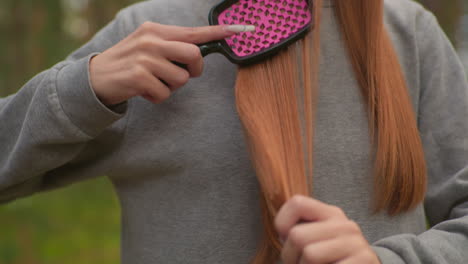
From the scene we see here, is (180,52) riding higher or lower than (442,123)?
higher

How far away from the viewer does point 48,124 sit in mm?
742

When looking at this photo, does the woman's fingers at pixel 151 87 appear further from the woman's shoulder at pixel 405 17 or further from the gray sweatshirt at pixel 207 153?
the woman's shoulder at pixel 405 17

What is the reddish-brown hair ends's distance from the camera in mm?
695

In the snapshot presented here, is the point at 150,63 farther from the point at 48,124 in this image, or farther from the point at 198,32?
the point at 48,124

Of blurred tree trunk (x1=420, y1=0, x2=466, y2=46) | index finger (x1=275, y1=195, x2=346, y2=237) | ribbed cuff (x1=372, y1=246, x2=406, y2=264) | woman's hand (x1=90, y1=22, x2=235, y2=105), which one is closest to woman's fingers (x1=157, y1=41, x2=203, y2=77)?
woman's hand (x1=90, y1=22, x2=235, y2=105)

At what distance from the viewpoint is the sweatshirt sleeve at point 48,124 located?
73 centimetres

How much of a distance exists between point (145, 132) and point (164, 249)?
21 cm

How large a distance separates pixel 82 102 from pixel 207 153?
8.5 inches

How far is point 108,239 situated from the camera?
9.28 feet

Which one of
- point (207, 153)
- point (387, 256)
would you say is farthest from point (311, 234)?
point (207, 153)

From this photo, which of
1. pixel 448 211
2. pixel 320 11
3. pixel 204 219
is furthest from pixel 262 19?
pixel 448 211

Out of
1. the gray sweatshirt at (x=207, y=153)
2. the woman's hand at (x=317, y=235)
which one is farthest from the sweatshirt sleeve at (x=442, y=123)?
the woman's hand at (x=317, y=235)

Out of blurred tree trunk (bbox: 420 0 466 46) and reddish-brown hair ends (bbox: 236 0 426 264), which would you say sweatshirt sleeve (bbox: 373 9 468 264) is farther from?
blurred tree trunk (bbox: 420 0 466 46)

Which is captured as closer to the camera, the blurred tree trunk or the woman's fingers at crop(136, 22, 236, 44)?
the woman's fingers at crop(136, 22, 236, 44)
